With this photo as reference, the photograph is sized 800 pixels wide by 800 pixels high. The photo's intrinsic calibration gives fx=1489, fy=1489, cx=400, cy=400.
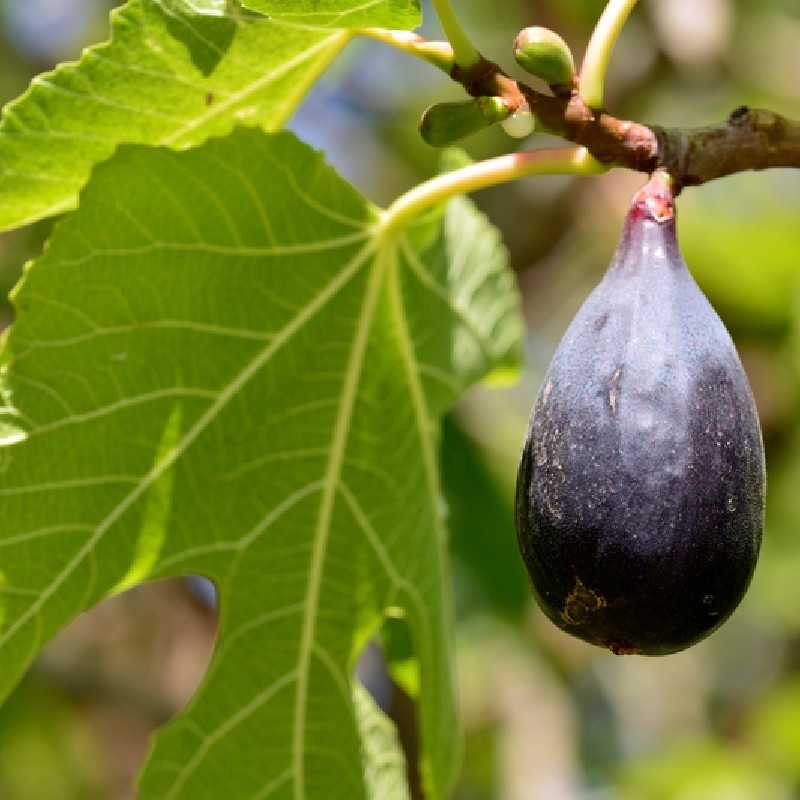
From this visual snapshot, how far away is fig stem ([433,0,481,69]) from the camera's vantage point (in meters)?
1.09

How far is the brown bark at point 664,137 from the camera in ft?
3.54

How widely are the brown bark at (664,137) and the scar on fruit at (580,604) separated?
32 cm

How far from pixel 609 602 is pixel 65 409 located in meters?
0.58

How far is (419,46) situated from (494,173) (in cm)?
12

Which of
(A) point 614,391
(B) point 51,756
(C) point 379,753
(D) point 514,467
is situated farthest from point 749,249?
(A) point 614,391

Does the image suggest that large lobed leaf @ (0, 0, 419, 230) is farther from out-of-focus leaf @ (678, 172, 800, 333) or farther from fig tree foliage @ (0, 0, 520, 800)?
out-of-focus leaf @ (678, 172, 800, 333)

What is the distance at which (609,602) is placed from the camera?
1001 millimetres

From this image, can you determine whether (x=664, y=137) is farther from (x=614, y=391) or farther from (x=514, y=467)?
(x=514, y=467)

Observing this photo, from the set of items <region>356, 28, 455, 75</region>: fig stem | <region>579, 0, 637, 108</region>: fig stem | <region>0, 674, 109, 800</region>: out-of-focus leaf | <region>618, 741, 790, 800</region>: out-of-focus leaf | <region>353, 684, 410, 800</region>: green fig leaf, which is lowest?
<region>618, 741, 790, 800</region>: out-of-focus leaf

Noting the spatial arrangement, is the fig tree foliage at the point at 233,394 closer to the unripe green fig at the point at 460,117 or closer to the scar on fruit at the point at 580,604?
the unripe green fig at the point at 460,117

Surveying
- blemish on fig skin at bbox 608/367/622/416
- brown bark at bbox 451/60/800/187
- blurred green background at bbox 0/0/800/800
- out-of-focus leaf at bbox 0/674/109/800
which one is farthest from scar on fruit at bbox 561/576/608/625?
out-of-focus leaf at bbox 0/674/109/800

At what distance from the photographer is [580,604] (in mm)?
1015

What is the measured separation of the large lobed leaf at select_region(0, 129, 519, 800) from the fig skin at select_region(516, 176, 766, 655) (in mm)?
444

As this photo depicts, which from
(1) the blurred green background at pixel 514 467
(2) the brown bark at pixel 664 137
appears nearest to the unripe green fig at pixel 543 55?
(2) the brown bark at pixel 664 137
